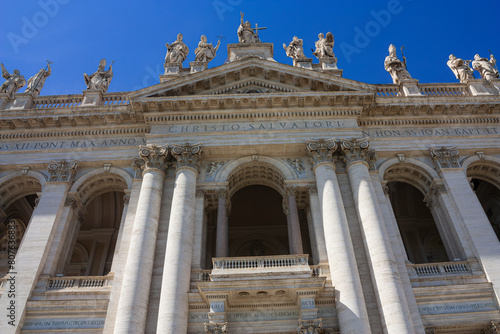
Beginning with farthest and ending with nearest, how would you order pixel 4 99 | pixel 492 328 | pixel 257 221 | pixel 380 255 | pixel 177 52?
pixel 257 221, pixel 177 52, pixel 4 99, pixel 380 255, pixel 492 328

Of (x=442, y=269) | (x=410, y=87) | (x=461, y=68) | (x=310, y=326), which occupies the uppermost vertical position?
(x=461, y=68)

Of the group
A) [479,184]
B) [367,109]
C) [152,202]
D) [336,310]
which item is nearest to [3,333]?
[152,202]

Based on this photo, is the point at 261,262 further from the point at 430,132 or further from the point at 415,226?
the point at 415,226

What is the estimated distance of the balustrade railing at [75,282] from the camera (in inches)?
648

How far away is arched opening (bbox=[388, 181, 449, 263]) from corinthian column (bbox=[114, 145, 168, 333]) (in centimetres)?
1426

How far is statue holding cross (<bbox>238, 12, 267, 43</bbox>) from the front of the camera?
2622 centimetres

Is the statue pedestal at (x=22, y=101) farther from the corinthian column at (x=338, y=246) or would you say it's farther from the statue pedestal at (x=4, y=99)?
the corinthian column at (x=338, y=246)

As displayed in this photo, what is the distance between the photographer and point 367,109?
20859mm

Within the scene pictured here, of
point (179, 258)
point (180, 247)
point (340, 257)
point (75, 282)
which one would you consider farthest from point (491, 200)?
point (75, 282)

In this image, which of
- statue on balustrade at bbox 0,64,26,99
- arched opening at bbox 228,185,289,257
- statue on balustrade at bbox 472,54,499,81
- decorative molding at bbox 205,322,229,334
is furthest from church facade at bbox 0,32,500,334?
statue on balustrade at bbox 472,54,499,81

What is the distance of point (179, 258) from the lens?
15633 millimetres

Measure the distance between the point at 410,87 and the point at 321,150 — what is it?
23.9ft

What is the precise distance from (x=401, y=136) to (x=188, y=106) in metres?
10.8

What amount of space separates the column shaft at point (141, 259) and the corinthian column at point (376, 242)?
28.0ft
